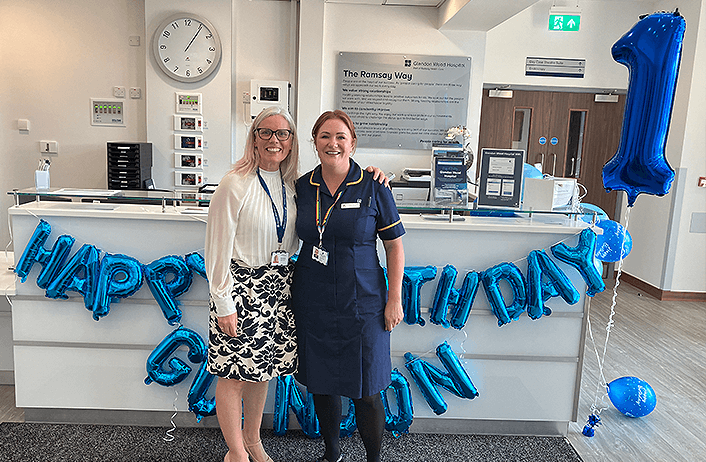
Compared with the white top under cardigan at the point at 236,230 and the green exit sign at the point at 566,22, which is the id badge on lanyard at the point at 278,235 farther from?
the green exit sign at the point at 566,22

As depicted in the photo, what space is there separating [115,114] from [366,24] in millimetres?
2539

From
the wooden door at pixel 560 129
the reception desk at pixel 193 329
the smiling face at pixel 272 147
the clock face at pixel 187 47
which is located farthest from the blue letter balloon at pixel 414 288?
the wooden door at pixel 560 129

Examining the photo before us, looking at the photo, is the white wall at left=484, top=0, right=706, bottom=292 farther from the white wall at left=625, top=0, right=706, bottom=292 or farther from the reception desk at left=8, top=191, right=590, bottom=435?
the reception desk at left=8, top=191, right=590, bottom=435

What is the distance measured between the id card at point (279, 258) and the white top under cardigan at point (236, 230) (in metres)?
0.02

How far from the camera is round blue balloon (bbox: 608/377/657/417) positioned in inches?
115

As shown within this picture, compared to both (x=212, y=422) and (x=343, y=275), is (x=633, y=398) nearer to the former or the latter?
(x=343, y=275)

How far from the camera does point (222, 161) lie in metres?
5.34

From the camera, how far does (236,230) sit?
6.48 ft

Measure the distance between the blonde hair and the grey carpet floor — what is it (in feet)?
4.15

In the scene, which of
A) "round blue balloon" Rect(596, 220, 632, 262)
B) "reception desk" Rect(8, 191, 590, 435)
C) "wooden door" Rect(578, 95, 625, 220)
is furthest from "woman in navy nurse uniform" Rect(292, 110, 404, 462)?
"wooden door" Rect(578, 95, 625, 220)

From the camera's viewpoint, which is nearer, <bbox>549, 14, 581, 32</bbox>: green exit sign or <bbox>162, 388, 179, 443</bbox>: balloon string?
<bbox>162, 388, 179, 443</bbox>: balloon string

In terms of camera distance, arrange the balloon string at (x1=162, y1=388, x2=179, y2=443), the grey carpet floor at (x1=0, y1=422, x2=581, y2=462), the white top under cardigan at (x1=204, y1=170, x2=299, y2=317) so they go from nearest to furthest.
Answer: the white top under cardigan at (x1=204, y1=170, x2=299, y2=317) < the grey carpet floor at (x1=0, y1=422, x2=581, y2=462) < the balloon string at (x1=162, y1=388, x2=179, y2=443)

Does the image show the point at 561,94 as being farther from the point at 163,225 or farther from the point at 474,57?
the point at 163,225

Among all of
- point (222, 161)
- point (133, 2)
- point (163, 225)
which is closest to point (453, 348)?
point (163, 225)
